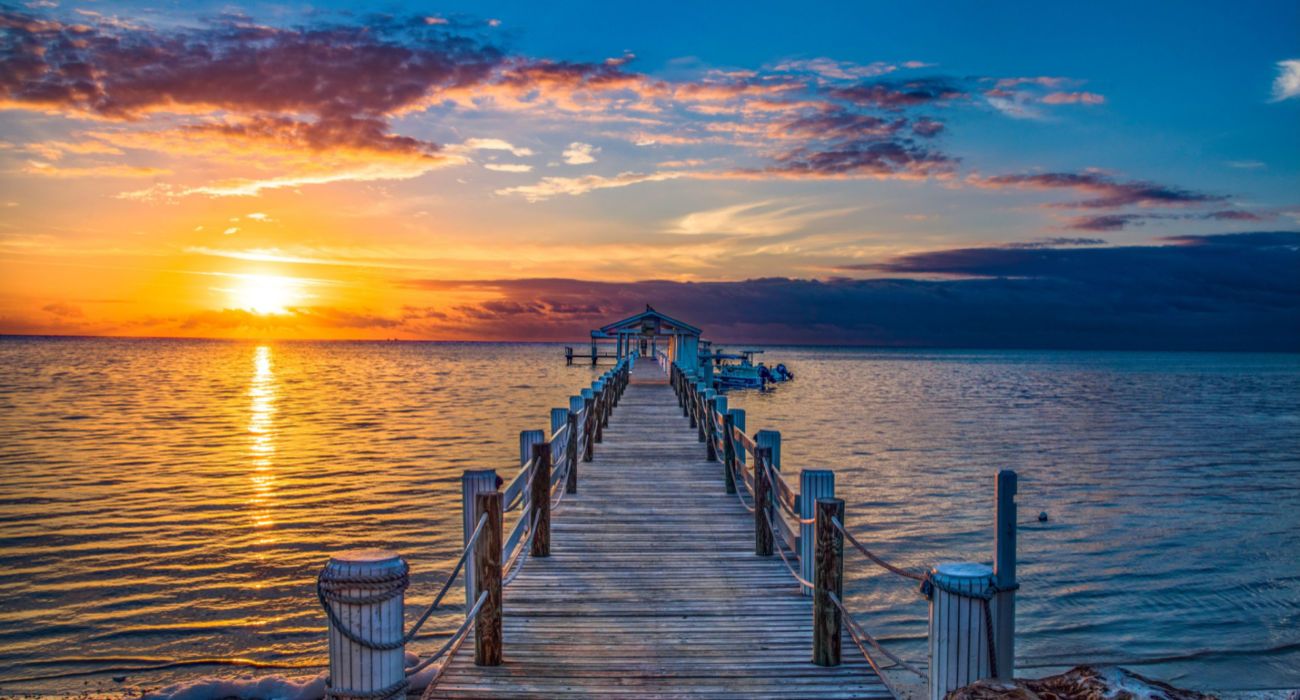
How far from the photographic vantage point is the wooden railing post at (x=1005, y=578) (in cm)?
499

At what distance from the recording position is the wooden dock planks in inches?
235

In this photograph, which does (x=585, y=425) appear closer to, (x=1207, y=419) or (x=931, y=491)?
(x=931, y=491)

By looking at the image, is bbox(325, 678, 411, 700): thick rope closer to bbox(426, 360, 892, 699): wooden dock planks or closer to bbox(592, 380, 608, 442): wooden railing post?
bbox(426, 360, 892, 699): wooden dock planks

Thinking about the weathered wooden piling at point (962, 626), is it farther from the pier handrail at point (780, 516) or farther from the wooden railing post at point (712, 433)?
the wooden railing post at point (712, 433)

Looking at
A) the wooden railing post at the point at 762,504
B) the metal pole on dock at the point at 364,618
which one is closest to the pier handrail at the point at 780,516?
the wooden railing post at the point at 762,504

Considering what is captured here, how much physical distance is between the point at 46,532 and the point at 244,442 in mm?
16234

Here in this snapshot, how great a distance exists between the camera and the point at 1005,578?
5.14 meters

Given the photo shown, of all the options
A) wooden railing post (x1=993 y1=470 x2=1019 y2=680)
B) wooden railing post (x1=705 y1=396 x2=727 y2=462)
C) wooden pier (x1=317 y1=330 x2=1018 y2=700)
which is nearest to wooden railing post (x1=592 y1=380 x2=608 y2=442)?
wooden railing post (x1=705 y1=396 x2=727 y2=462)

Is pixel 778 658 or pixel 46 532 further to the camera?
pixel 46 532

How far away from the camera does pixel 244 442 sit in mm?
32875

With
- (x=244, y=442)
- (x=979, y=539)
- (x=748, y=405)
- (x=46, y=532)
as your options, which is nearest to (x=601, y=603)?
(x=979, y=539)

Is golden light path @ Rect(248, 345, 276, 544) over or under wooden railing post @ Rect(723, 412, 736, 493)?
under

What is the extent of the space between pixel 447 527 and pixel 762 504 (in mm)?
10288

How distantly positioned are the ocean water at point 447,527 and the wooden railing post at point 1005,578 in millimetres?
6281
